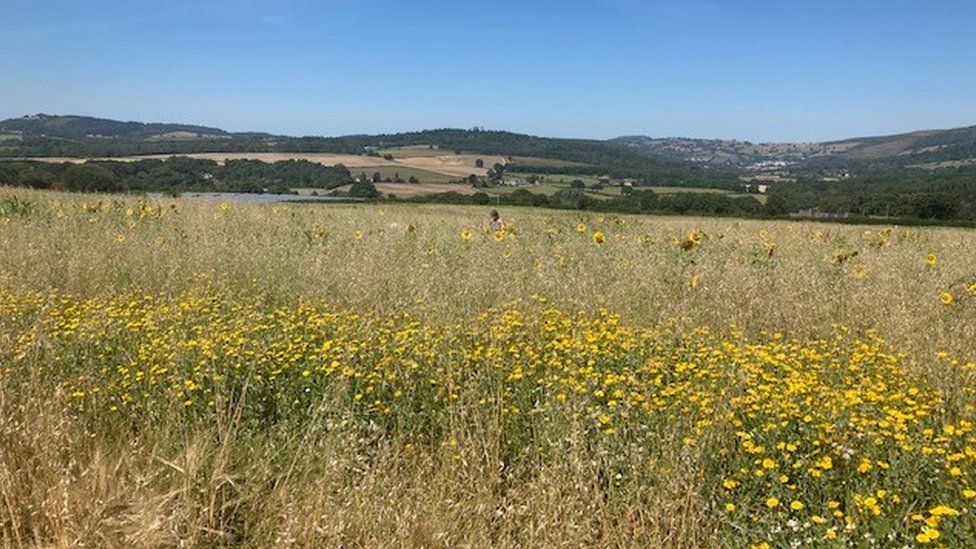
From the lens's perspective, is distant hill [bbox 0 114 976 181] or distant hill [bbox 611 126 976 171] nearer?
distant hill [bbox 0 114 976 181]

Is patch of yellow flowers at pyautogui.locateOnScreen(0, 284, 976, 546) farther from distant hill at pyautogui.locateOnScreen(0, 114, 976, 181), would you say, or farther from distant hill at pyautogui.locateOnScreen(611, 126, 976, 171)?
distant hill at pyautogui.locateOnScreen(611, 126, 976, 171)

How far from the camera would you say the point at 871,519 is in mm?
2699

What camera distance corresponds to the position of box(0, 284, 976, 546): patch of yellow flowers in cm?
286

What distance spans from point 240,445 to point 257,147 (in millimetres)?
80998

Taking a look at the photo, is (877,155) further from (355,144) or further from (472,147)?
(355,144)

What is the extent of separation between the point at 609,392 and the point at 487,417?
88cm

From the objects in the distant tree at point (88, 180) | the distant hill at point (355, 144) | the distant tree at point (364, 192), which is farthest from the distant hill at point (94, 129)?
the distant tree at point (88, 180)

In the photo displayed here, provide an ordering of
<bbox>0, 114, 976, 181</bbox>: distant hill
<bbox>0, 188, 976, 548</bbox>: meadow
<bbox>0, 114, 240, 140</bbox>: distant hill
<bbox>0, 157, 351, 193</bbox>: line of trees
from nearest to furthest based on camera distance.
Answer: <bbox>0, 188, 976, 548</bbox>: meadow, <bbox>0, 157, 351, 193</bbox>: line of trees, <bbox>0, 114, 976, 181</bbox>: distant hill, <bbox>0, 114, 240, 140</bbox>: distant hill

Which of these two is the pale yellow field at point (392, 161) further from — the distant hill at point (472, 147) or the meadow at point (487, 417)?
the meadow at point (487, 417)

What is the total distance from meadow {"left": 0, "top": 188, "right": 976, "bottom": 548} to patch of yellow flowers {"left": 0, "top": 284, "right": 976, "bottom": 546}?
0.08 feet

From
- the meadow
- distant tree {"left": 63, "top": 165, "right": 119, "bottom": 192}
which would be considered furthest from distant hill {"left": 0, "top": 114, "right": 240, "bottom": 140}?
the meadow

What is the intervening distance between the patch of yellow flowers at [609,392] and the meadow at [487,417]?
0.02 m

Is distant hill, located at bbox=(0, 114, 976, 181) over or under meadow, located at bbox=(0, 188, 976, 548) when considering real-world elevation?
over

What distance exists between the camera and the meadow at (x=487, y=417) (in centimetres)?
272
